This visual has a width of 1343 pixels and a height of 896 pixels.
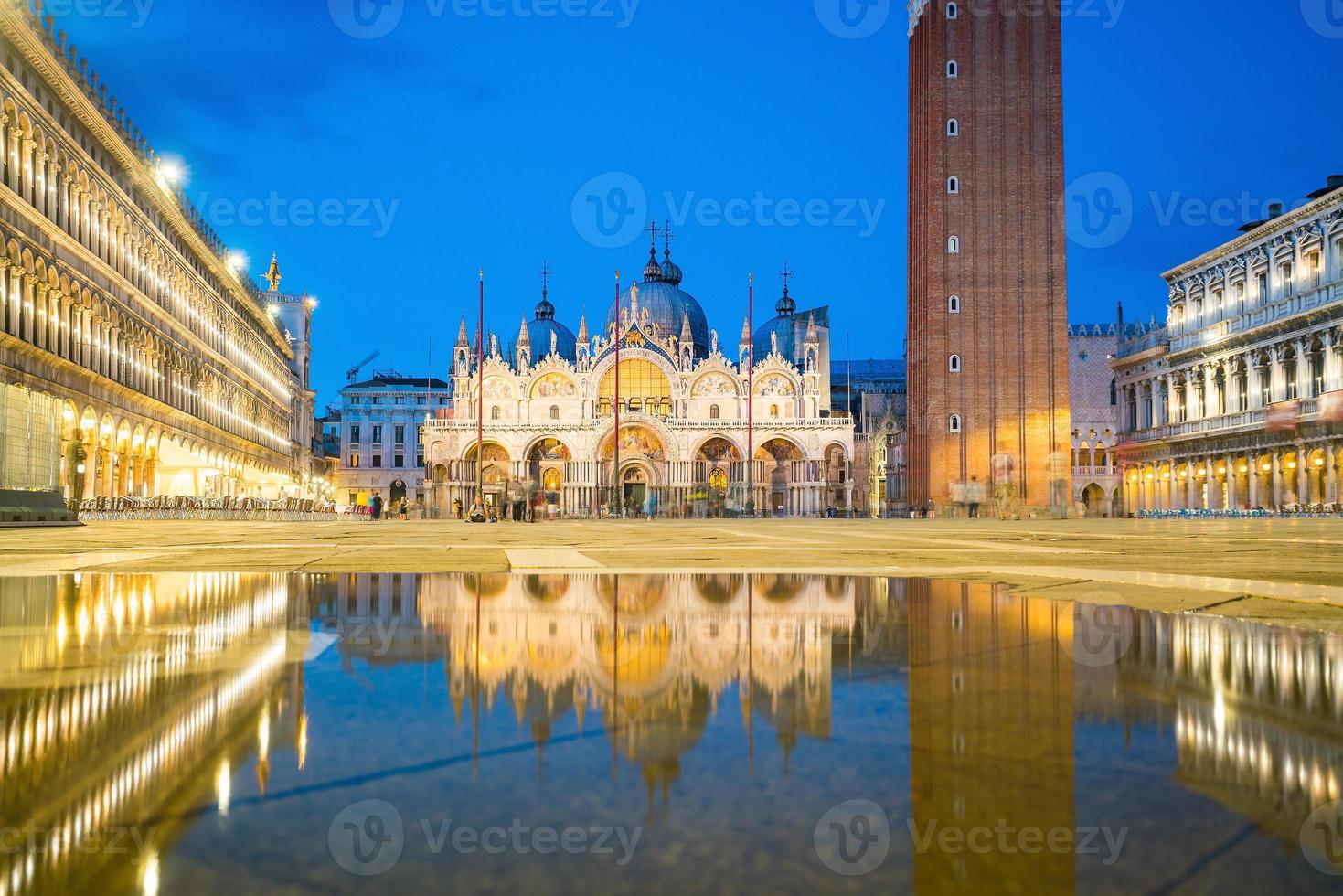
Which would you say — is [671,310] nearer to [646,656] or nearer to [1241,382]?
[1241,382]

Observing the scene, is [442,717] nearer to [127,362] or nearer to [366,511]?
[127,362]

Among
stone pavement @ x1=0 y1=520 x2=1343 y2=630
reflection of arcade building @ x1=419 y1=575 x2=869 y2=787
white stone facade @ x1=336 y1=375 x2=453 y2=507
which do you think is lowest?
stone pavement @ x1=0 y1=520 x2=1343 y2=630

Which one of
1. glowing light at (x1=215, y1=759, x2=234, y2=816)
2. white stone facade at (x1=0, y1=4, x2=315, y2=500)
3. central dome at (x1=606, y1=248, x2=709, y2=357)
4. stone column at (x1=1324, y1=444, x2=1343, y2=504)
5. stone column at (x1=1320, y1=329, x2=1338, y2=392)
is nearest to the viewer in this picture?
glowing light at (x1=215, y1=759, x2=234, y2=816)

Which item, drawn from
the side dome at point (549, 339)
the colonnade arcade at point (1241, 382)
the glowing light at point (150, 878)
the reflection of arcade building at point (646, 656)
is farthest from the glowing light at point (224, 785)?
the side dome at point (549, 339)

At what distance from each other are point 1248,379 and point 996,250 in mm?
12332

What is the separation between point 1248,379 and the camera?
1724 inches

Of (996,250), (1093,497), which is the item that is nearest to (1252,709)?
(996,250)

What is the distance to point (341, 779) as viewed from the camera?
4.10 ft

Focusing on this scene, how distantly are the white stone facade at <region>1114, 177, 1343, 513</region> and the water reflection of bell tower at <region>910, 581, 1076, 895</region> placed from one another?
133 ft

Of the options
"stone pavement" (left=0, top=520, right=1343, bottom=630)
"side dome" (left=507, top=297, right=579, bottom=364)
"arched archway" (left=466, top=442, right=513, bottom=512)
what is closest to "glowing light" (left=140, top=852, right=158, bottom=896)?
"stone pavement" (left=0, top=520, right=1343, bottom=630)

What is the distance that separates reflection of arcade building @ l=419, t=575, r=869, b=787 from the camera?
1578 millimetres

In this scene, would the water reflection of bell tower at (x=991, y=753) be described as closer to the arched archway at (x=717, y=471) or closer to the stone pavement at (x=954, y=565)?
the stone pavement at (x=954, y=565)

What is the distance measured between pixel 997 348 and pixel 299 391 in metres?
49.1

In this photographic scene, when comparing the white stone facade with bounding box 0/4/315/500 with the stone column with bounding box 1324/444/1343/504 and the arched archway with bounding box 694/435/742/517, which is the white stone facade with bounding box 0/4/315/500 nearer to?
the arched archway with bounding box 694/435/742/517
